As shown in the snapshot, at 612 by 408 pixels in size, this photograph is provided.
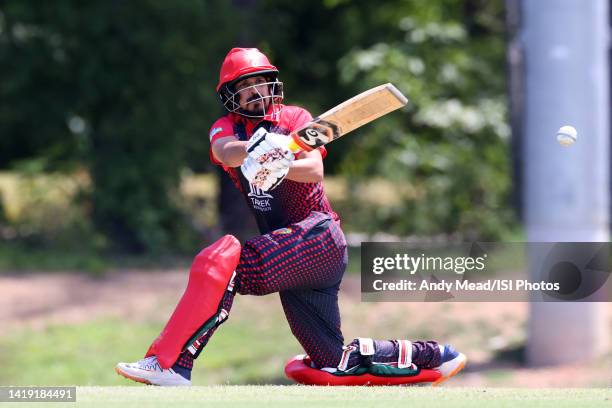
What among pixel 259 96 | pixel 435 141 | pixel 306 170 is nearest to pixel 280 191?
pixel 306 170

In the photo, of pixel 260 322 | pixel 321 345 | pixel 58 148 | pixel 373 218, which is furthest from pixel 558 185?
pixel 58 148

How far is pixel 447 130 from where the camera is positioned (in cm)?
1605

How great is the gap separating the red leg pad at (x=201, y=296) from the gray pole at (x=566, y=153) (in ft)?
17.6

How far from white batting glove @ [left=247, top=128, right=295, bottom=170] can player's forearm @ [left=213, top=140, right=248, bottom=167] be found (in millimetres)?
205

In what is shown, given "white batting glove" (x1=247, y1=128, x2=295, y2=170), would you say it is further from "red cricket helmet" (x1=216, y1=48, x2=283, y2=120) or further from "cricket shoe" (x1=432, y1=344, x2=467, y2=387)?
"cricket shoe" (x1=432, y1=344, x2=467, y2=387)

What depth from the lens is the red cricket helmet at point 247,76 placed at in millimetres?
5878

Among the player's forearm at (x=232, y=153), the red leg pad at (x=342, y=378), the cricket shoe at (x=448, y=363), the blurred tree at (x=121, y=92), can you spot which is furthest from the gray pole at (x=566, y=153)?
the blurred tree at (x=121, y=92)

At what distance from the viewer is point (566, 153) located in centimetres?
1041

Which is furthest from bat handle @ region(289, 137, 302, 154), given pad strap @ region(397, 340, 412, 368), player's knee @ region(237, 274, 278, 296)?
pad strap @ region(397, 340, 412, 368)

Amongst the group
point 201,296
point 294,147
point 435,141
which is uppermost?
point 435,141

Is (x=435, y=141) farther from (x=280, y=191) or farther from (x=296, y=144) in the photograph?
(x=296, y=144)

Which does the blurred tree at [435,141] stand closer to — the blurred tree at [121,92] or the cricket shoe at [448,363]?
the blurred tree at [121,92]

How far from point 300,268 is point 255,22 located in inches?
430

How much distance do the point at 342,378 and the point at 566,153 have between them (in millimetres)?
4983
